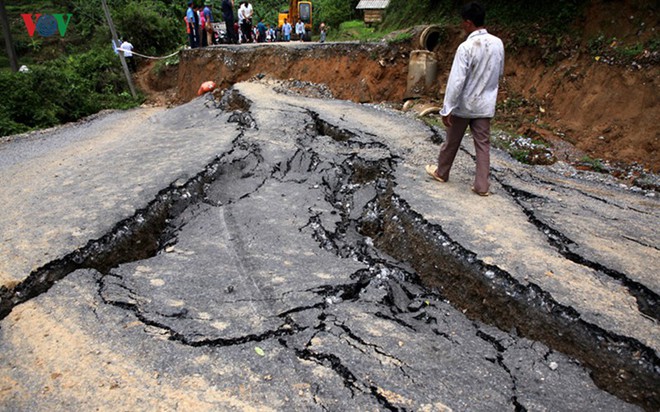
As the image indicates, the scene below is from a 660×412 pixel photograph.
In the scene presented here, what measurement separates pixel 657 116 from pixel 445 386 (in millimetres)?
5973

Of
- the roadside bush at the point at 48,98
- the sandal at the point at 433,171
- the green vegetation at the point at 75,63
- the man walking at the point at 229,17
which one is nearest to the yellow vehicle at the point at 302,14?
the green vegetation at the point at 75,63

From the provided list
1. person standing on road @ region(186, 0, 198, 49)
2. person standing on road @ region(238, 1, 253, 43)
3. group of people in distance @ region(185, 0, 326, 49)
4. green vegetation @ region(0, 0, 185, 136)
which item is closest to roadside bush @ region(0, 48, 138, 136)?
green vegetation @ region(0, 0, 185, 136)

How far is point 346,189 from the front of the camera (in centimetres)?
434

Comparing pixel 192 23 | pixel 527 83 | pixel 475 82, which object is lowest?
pixel 527 83

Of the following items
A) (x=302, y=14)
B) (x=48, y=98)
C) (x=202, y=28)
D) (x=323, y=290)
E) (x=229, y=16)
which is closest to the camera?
(x=323, y=290)

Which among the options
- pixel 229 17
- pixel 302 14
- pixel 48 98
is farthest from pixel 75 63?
pixel 302 14

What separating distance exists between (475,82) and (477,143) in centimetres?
52

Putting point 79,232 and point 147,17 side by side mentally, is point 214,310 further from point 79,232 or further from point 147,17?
point 147,17

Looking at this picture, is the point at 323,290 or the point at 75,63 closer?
the point at 323,290

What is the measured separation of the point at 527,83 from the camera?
26.1 ft

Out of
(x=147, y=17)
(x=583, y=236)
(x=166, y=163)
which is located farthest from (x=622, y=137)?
(x=147, y=17)

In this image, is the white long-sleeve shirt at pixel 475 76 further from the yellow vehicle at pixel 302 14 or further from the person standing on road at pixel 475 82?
the yellow vehicle at pixel 302 14

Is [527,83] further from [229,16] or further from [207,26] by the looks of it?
[207,26]

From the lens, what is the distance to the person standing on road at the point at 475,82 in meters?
3.35
